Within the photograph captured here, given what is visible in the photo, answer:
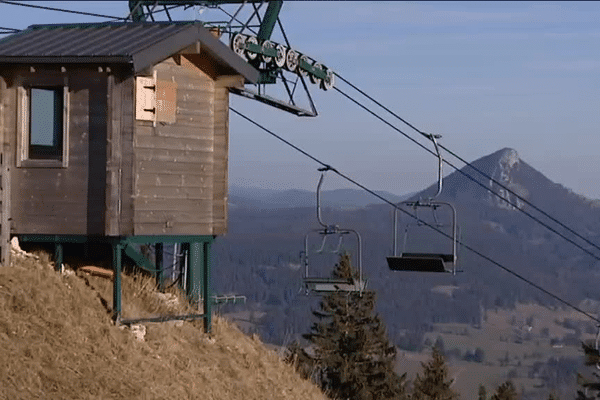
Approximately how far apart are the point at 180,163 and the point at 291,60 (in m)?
11.2

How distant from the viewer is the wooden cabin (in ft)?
73.5

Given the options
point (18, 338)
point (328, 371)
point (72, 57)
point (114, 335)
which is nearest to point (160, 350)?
point (114, 335)

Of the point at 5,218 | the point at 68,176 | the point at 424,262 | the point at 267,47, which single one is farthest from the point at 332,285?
the point at 267,47

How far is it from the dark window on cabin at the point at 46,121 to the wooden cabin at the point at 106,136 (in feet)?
0.05

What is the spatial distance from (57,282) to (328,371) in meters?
32.1

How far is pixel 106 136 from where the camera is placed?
22422 mm

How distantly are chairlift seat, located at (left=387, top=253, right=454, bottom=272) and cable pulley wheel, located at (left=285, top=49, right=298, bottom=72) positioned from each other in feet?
34.2

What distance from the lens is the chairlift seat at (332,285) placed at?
80.5ft

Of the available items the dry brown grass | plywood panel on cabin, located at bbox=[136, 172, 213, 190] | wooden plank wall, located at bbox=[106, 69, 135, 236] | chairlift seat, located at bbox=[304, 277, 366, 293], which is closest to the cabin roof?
wooden plank wall, located at bbox=[106, 69, 135, 236]

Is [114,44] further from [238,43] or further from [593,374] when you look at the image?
[593,374]

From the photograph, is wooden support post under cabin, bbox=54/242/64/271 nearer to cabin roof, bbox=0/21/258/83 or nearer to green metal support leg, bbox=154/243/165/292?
green metal support leg, bbox=154/243/165/292

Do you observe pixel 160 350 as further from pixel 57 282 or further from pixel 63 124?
pixel 63 124

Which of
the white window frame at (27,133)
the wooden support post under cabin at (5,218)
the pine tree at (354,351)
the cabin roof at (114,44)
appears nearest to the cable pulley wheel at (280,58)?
the cabin roof at (114,44)

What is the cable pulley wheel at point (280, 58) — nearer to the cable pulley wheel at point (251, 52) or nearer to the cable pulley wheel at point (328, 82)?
the cable pulley wheel at point (251, 52)
